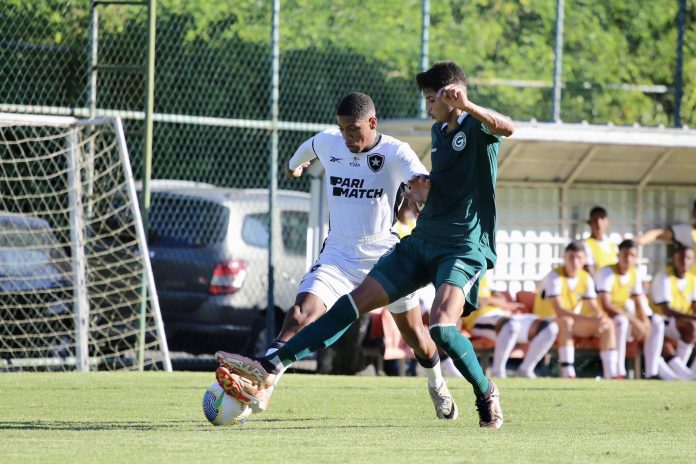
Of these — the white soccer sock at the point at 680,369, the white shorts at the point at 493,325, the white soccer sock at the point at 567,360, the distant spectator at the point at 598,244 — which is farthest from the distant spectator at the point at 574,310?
the white soccer sock at the point at 680,369

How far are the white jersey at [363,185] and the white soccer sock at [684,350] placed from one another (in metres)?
7.11

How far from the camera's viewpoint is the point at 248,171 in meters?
16.3

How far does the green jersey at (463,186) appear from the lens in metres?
8.02

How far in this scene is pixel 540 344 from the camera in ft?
47.3

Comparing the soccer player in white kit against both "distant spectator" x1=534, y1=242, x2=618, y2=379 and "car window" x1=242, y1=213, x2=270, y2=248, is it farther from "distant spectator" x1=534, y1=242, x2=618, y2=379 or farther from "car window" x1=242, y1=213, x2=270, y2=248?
"car window" x1=242, y1=213, x2=270, y2=248

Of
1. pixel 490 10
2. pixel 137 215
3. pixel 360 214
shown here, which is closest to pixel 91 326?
pixel 137 215

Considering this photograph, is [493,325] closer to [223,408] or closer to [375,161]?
[375,161]

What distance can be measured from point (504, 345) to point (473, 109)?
7.18 metres

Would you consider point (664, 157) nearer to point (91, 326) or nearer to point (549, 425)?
point (91, 326)

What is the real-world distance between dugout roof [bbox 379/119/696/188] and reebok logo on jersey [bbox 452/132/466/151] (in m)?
6.54

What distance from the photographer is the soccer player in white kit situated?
28.8ft

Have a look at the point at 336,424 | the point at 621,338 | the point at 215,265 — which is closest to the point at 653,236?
the point at 621,338

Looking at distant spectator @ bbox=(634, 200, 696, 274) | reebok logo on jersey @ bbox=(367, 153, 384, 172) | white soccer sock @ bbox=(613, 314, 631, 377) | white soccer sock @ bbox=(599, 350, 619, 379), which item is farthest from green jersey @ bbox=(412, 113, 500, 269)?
distant spectator @ bbox=(634, 200, 696, 274)

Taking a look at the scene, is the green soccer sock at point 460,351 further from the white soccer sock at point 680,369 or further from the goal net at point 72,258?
the white soccer sock at point 680,369
